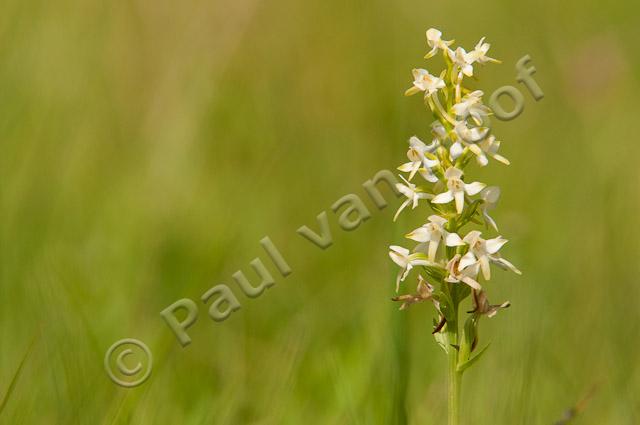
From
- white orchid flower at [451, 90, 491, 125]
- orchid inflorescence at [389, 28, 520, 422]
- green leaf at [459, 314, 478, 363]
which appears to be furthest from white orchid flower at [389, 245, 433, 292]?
white orchid flower at [451, 90, 491, 125]

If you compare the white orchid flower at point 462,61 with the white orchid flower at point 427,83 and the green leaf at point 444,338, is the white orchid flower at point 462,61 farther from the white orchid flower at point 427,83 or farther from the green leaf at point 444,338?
the green leaf at point 444,338

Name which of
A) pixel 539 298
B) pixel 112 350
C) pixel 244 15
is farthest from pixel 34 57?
pixel 539 298

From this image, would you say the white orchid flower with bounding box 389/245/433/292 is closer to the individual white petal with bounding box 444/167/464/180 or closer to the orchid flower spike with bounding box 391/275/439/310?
the orchid flower spike with bounding box 391/275/439/310

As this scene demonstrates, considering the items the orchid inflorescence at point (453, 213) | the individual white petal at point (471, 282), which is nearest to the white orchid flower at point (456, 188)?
the orchid inflorescence at point (453, 213)

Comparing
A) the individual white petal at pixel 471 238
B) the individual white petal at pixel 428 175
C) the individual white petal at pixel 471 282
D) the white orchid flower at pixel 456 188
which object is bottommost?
the individual white petal at pixel 471 282

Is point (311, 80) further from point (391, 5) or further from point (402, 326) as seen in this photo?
point (402, 326)

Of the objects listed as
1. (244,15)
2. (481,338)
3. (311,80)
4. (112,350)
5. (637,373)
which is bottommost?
(637,373)

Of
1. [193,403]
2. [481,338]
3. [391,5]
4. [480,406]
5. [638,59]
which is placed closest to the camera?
[480,406]
